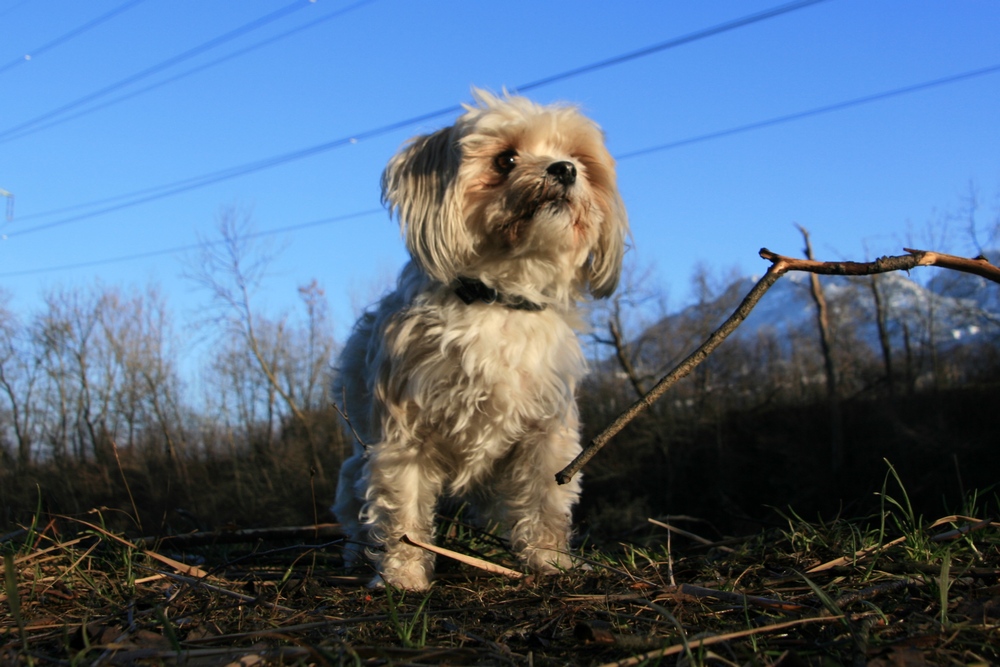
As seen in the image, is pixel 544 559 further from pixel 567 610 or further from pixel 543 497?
pixel 567 610

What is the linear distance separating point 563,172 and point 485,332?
894 mm

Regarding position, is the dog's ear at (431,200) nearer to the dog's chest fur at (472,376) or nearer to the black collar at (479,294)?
the black collar at (479,294)

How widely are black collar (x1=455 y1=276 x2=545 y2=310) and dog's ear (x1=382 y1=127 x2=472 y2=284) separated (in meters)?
0.07

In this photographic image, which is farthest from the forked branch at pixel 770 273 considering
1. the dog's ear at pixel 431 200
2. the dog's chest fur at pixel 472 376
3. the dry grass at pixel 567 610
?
the dog's ear at pixel 431 200

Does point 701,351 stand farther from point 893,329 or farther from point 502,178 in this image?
point 893,329

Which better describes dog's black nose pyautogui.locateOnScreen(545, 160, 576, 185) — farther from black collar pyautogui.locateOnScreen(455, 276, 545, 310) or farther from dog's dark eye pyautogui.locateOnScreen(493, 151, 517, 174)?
black collar pyautogui.locateOnScreen(455, 276, 545, 310)

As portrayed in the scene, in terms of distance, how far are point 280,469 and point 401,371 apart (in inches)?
1169

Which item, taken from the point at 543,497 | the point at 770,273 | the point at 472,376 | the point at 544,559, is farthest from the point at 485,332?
the point at 770,273

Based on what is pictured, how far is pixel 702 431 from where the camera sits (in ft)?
115

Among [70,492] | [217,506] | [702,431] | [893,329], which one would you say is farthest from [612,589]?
[893,329]

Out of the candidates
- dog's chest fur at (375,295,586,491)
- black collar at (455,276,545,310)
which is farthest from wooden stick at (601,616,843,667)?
black collar at (455,276,545,310)

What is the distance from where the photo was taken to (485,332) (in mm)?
3881

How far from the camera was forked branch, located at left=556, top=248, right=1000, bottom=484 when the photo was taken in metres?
2.25

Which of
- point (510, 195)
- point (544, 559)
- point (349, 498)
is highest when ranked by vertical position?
point (510, 195)
